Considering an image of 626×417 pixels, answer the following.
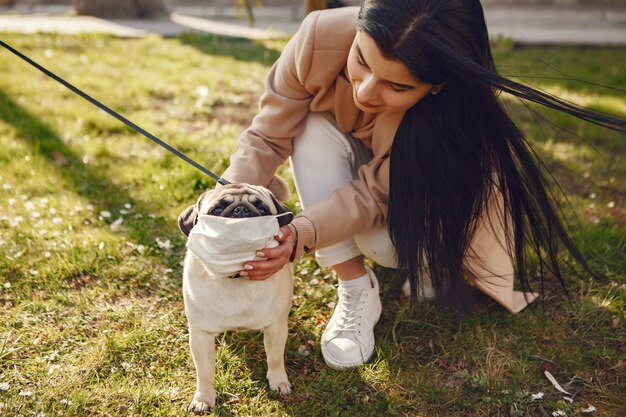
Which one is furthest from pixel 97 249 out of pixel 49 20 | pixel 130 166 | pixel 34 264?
pixel 49 20

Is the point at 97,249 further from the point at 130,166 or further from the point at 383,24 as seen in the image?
the point at 383,24

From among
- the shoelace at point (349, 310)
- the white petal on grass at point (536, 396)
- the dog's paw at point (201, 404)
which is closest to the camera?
the dog's paw at point (201, 404)

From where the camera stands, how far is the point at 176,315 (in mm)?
2760

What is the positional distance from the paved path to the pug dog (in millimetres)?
5423

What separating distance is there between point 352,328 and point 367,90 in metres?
1.03

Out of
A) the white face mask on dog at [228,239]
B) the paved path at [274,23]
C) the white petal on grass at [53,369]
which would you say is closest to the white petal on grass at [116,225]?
the white petal on grass at [53,369]

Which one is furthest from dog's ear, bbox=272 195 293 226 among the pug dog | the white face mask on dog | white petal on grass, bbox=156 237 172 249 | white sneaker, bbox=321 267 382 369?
white petal on grass, bbox=156 237 172 249

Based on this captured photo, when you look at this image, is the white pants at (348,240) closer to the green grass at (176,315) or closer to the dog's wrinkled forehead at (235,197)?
the green grass at (176,315)

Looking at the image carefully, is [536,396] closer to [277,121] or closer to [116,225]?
[277,121]

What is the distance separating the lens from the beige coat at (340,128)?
95.7 inches

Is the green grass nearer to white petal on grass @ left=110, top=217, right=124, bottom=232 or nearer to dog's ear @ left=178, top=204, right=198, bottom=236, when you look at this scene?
white petal on grass @ left=110, top=217, right=124, bottom=232

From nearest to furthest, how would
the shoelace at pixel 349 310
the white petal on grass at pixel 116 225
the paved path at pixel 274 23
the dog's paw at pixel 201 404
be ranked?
1. the dog's paw at pixel 201 404
2. the shoelace at pixel 349 310
3. the white petal on grass at pixel 116 225
4. the paved path at pixel 274 23

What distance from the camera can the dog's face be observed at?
6.56 feet

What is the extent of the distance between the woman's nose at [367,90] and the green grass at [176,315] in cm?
78
